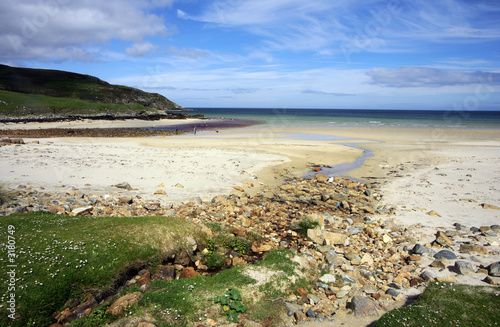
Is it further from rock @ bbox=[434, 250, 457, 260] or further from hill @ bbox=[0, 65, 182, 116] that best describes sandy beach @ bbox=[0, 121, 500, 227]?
hill @ bbox=[0, 65, 182, 116]

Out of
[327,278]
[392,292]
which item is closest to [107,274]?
[327,278]

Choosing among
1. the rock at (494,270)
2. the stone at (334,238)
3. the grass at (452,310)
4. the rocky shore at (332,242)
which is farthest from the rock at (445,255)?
the stone at (334,238)

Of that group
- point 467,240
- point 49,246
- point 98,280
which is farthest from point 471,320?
point 49,246

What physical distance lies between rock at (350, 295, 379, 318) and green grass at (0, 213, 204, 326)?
3.83 meters

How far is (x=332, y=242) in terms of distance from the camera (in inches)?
312

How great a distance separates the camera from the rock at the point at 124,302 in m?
4.28

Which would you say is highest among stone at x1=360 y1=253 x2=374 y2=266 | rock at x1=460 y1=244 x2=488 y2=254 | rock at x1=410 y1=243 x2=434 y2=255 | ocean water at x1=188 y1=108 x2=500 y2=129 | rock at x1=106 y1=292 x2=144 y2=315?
ocean water at x1=188 y1=108 x2=500 y2=129

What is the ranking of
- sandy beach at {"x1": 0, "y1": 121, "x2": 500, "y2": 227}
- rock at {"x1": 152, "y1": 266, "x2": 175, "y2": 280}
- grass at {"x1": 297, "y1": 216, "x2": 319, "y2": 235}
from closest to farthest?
rock at {"x1": 152, "y1": 266, "x2": 175, "y2": 280}, grass at {"x1": 297, "y1": 216, "x2": 319, "y2": 235}, sandy beach at {"x1": 0, "y1": 121, "x2": 500, "y2": 227}

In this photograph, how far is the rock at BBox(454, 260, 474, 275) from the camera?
242 inches

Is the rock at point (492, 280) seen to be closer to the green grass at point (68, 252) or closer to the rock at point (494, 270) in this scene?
the rock at point (494, 270)

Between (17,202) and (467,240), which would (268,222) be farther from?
(17,202)

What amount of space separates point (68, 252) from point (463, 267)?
26.0ft

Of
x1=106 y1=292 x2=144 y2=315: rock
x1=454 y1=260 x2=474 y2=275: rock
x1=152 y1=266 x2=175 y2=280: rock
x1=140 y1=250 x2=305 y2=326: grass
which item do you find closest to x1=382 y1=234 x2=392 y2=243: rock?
x1=454 y1=260 x2=474 y2=275: rock

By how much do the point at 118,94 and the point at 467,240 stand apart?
109 meters
